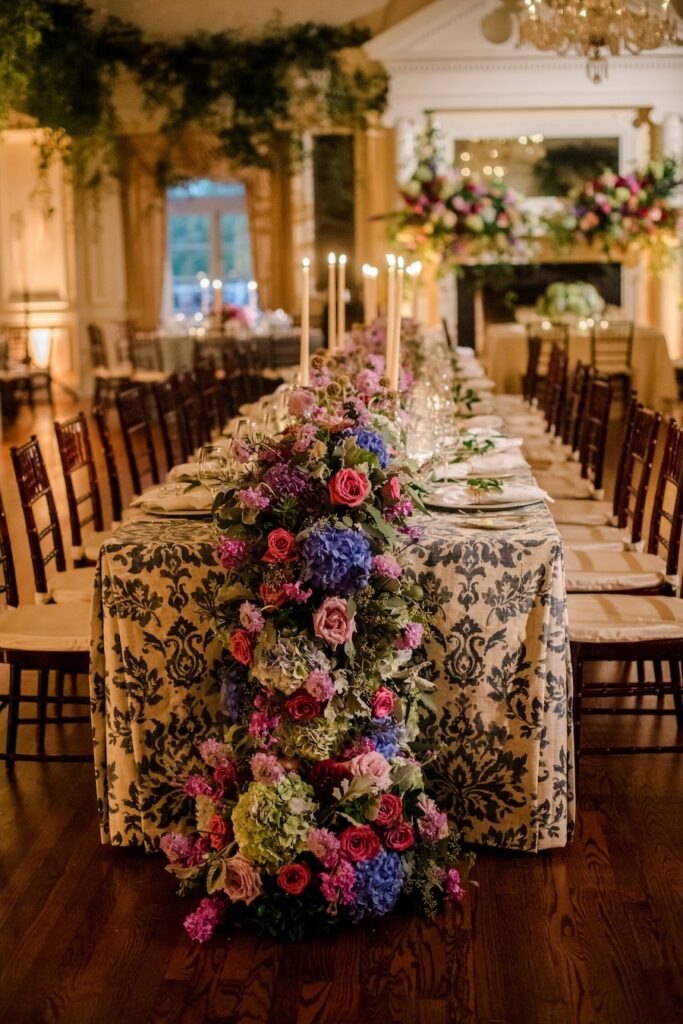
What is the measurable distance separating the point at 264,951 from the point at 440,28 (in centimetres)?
1155

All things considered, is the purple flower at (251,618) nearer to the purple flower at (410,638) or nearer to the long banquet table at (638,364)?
the purple flower at (410,638)

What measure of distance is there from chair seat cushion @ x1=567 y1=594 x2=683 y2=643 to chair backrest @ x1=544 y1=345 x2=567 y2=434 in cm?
333

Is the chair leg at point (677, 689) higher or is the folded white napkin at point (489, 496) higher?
the folded white napkin at point (489, 496)

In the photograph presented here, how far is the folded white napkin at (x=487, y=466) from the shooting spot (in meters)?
3.67

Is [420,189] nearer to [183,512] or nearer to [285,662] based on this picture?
[183,512]

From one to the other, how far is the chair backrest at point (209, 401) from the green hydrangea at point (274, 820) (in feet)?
11.9

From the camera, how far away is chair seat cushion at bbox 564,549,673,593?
12.2 feet

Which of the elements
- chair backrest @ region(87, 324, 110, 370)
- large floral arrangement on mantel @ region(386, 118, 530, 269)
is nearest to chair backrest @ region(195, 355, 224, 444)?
large floral arrangement on mantel @ region(386, 118, 530, 269)

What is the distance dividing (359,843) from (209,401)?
4.07m

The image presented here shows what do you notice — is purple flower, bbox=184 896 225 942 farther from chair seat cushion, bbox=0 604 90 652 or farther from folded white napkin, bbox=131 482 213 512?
folded white napkin, bbox=131 482 213 512

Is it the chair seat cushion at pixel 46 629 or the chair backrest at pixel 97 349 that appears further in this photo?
the chair backrest at pixel 97 349

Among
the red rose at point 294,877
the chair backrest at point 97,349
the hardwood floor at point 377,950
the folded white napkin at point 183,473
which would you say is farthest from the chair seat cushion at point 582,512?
the chair backrest at point 97,349

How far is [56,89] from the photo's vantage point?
488 inches

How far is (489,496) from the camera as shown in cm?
333
